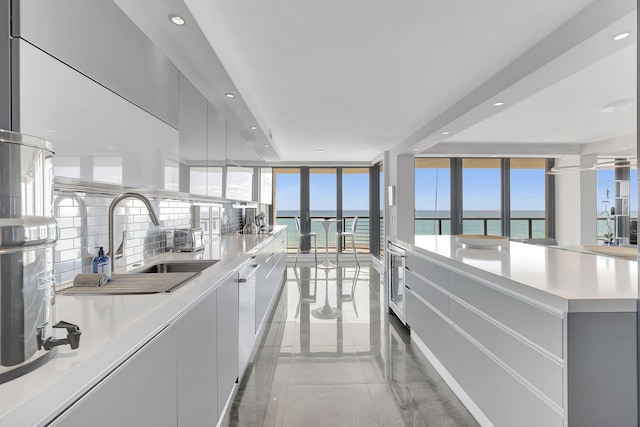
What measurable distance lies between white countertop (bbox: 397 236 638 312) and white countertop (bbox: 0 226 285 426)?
1446 millimetres

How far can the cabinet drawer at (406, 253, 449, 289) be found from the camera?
7.68ft

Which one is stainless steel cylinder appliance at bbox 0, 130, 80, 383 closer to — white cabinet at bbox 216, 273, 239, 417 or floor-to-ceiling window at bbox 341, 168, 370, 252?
white cabinet at bbox 216, 273, 239, 417

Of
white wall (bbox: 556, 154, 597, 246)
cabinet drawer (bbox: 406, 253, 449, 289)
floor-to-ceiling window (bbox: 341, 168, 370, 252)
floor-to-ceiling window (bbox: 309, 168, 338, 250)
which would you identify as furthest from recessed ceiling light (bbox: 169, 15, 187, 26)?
white wall (bbox: 556, 154, 597, 246)

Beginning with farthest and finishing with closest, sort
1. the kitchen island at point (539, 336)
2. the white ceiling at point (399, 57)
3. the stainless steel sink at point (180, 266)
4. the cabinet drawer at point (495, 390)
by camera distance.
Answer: the stainless steel sink at point (180, 266) < the white ceiling at point (399, 57) < the cabinet drawer at point (495, 390) < the kitchen island at point (539, 336)

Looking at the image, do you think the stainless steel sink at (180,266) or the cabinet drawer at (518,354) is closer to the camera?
the cabinet drawer at (518,354)

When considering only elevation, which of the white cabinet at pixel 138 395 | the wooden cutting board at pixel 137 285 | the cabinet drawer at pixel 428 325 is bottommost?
the cabinet drawer at pixel 428 325

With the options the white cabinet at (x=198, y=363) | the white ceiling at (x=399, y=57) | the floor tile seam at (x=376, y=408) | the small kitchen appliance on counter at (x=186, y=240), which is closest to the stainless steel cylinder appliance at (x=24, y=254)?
the white cabinet at (x=198, y=363)

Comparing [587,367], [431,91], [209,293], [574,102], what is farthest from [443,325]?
[574,102]

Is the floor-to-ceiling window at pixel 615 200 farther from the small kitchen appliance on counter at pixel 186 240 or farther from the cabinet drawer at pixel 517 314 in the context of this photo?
the small kitchen appliance on counter at pixel 186 240

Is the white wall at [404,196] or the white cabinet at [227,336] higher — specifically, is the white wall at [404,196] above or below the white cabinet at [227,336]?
above

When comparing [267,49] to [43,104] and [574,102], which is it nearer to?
[43,104]

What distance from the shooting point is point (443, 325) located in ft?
7.67

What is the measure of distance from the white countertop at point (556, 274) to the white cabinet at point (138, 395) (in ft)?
4.81

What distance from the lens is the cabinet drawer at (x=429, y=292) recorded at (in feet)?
7.65
